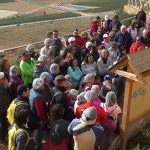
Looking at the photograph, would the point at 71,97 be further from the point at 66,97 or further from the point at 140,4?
the point at 140,4

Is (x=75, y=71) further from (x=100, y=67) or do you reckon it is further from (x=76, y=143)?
(x=76, y=143)

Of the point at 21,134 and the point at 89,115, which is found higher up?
the point at 89,115

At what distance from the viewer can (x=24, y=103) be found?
7102 millimetres

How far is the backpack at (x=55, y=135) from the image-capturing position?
6.64 meters

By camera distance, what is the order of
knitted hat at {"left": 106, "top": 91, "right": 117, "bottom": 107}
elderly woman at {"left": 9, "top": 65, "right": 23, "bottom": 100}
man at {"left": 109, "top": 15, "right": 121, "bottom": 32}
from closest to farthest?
knitted hat at {"left": 106, "top": 91, "right": 117, "bottom": 107}, elderly woman at {"left": 9, "top": 65, "right": 23, "bottom": 100}, man at {"left": 109, "top": 15, "right": 121, "bottom": 32}

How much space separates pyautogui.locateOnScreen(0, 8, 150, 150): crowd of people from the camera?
650cm

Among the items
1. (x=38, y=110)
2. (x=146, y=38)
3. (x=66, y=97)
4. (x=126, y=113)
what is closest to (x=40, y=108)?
(x=38, y=110)

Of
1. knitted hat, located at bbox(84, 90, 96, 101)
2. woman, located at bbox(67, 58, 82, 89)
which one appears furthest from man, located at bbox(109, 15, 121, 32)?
knitted hat, located at bbox(84, 90, 96, 101)

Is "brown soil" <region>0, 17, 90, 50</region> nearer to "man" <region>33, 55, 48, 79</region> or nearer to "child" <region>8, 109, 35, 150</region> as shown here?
"man" <region>33, 55, 48, 79</region>

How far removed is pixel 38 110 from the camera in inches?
293

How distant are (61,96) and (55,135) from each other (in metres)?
1.03

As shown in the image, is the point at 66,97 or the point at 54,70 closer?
the point at 66,97

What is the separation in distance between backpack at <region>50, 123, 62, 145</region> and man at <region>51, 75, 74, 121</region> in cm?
91

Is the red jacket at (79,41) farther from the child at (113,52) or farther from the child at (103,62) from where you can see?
the child at (103,62)
